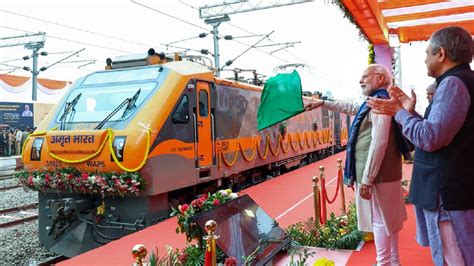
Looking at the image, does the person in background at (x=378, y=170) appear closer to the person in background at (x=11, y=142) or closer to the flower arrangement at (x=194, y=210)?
the flower arrangement at (x=194, y=210)

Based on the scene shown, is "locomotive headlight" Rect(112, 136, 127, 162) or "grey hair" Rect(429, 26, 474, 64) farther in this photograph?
"locomotive headlight" Rect(112, 136, 127, 162)

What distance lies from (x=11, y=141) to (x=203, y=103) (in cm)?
1680

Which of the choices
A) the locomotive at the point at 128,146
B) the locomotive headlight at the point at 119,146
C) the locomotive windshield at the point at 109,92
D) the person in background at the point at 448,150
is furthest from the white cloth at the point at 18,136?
the person in background at the point at 448,150

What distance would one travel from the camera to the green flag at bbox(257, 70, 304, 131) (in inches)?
199

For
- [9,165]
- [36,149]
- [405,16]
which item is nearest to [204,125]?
[36,149]

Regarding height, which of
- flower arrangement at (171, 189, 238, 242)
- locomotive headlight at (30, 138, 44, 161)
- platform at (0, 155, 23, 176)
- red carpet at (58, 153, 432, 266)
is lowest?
red carpet at (58, 153, 432, 266)

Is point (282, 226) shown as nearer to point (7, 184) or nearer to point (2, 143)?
point (7, 184)

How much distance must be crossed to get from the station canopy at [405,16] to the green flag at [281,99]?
163cm

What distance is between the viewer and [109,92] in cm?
715

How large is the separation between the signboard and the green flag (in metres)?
19.1

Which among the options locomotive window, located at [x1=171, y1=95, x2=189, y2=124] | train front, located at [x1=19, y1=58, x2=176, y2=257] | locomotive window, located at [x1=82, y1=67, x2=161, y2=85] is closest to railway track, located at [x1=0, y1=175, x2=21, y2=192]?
train front, located at [x1=19, y1=58, x2=176, y2=257]

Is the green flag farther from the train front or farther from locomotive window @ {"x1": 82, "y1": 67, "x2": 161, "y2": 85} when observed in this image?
locomotive window @ {"x1": 82, "y1": 67, "x2": 161, "y2": 85}

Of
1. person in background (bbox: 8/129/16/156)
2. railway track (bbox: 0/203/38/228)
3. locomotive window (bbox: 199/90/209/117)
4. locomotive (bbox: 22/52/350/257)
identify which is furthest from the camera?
person in background (bbox: 8/129/16/156)

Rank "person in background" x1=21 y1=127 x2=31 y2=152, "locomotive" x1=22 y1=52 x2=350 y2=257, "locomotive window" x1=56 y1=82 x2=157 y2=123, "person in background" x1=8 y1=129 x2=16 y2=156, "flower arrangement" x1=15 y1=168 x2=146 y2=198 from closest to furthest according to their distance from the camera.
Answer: "flower arrangement" x1=15 y1=168 x2=146 y2=198 → "locomotive" x1=22 y1=52 x2=350 y2=257 → "locomotive window" x1=56 y1=82 x2=157 y2=123 → "person in background" x1=21 y1=127 x2=31 y2=152 → "person in background" x1=8 y1=129 x2=16 y2=156
